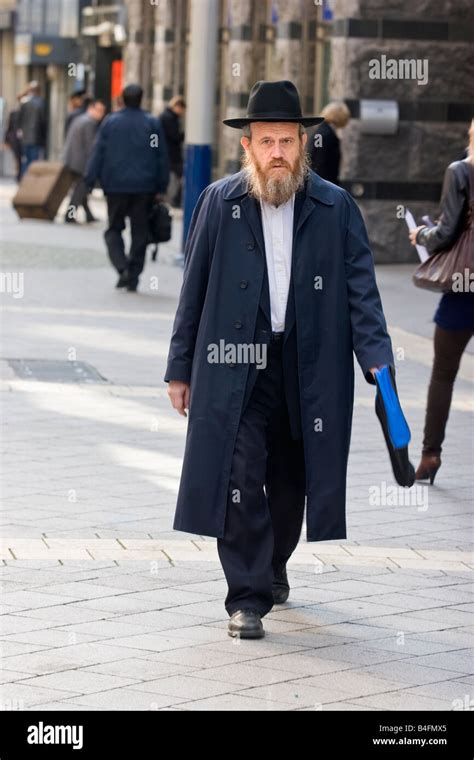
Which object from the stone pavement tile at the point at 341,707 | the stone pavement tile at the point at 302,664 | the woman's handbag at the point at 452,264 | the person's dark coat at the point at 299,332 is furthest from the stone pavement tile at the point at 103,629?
the woman's handbag at the point at 452,264

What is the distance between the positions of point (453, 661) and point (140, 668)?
1016 millimetres

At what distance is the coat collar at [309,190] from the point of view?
589cm

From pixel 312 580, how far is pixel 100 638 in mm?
1159

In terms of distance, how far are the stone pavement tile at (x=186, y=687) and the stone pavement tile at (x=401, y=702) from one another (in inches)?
15.6

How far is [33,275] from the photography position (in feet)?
55.2

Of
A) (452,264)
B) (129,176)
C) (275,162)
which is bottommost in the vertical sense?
(129,176)

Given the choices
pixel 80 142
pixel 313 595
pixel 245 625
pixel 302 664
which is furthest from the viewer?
pixel 80 142

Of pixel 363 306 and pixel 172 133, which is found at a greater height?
pixel 363 306

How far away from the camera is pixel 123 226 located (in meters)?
16.0

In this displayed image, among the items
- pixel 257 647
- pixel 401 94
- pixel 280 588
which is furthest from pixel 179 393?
pixel 401 94

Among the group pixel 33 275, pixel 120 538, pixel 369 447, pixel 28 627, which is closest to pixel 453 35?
pixel 33 275

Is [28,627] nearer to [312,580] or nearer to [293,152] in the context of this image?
[312,580]

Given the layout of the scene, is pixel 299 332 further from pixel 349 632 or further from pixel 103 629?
pixel 103 629

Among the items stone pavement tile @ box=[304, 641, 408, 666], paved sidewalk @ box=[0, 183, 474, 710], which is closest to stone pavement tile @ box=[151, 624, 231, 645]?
paved sidewalk @ box=[0, 183, 474, 710]
